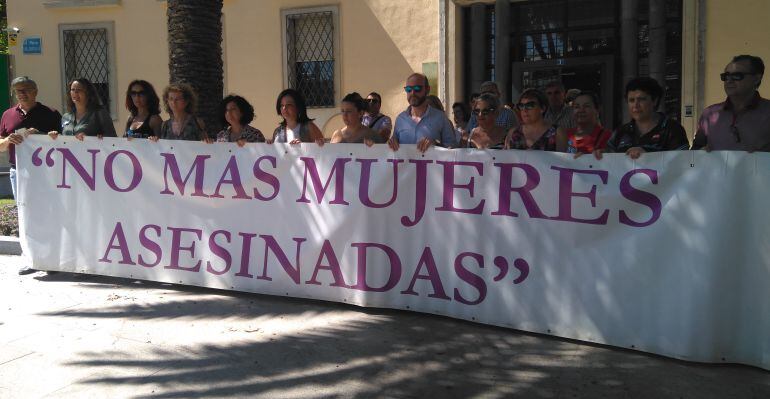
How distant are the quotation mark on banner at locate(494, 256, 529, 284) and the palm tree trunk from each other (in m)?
3.81

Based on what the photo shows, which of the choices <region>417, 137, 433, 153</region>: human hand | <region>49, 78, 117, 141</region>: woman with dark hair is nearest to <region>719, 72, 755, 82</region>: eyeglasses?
<region>417, 137, 433, 153</region>: human hand

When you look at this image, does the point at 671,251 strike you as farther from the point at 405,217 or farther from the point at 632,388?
the point at 405,217

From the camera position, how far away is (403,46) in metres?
11.7

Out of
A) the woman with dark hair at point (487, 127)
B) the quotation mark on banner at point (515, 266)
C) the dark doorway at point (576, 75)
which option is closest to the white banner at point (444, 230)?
the quotation mark on banner at point (515, 266)

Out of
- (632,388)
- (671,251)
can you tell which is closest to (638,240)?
(671,251)

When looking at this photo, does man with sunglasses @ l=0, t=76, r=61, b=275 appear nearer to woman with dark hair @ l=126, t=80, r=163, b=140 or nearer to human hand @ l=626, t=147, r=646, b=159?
woman with dark hair @ l=126, t=80, r=163, b=140

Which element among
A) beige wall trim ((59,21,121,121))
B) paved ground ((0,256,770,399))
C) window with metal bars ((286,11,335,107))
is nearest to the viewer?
paved ground ((0,256,770,399))

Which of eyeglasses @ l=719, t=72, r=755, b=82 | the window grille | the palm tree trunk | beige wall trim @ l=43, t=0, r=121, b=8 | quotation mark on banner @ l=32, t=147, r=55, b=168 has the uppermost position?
beige wall trim @ l=43, t=0, r=121, b=8

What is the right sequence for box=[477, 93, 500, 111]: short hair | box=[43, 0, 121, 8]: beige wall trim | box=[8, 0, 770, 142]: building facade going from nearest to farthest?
box=[477, 93, 500, 111]: short hair
box=[8, 0, 770, 142]: building facade
box=[43, 0, 121, 8]: beige wall trim

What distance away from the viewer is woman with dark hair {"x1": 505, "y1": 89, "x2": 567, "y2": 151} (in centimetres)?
474

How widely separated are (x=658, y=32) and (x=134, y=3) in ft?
32.2

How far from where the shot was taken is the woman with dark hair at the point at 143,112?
612cm

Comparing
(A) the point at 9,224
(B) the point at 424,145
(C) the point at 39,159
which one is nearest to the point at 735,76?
(B) the point at 424,145

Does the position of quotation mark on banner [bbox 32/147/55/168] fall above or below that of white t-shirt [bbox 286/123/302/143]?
below
